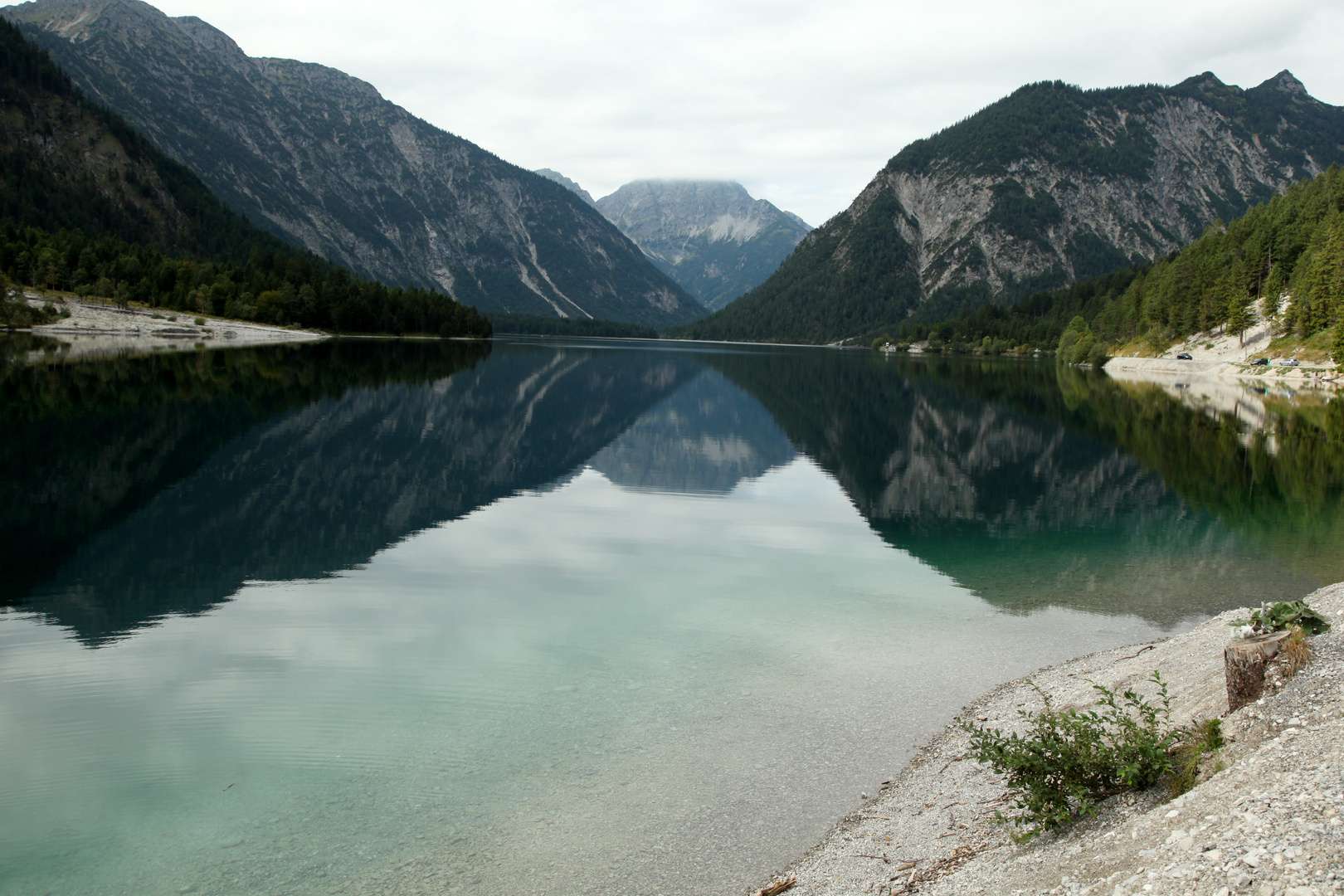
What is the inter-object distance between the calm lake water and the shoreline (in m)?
0.72

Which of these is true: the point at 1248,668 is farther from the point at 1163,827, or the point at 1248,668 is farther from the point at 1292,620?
the point at 1163,827

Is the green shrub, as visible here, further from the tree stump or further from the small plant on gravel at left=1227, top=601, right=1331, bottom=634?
the tree stump

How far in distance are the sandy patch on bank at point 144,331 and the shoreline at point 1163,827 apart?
10324 cm

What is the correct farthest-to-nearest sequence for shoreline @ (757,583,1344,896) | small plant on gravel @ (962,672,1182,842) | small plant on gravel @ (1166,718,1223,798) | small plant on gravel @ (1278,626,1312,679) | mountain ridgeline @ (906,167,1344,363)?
mountain ridgeline @ (906,167,1344,363) < small plant on gravel @ (1278,626,1312,679) < small plant on gravel @ (962,672,1182,842) < small plant on gravel @ (1166,718,1223,798) < shoreline @ (757,583,1344,896)

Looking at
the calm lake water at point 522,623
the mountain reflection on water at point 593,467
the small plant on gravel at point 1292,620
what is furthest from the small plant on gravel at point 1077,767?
the mountain reflection on water at point 593,467

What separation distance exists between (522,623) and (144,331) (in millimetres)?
130118

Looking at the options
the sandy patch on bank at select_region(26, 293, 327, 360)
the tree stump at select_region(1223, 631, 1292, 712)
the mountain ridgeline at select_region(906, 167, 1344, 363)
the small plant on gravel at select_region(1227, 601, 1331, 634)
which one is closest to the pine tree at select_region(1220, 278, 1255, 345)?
the mountain ridgeline at select_region(906, 167, 1344, 363)

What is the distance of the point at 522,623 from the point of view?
15688 mm

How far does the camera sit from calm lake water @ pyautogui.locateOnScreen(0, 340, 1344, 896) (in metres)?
8.89

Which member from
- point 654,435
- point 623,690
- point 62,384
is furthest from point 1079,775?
point 62,384

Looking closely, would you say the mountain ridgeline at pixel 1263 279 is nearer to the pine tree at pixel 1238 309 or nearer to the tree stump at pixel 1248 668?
the pine tree at pixel 1238 309

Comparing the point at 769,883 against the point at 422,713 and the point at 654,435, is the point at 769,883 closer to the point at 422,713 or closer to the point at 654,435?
the point at 422,713

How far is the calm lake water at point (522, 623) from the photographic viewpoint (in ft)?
29.2

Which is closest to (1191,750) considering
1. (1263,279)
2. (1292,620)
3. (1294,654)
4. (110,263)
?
(1294,654)
